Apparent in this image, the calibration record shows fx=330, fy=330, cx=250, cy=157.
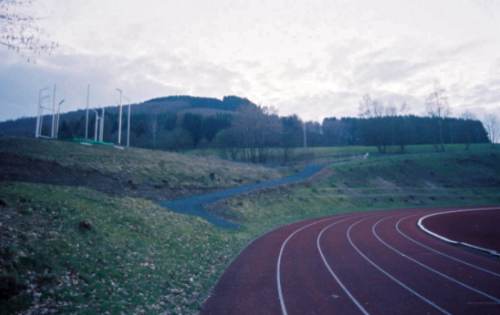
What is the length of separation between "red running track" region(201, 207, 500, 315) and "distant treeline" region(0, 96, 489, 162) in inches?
1820

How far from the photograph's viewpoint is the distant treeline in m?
65.6

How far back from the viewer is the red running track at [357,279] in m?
9.12

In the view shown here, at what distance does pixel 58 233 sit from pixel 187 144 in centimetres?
7447

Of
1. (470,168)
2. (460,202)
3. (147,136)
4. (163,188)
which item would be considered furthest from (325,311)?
(147,136)

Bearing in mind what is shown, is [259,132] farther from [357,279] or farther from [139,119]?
[139,119]

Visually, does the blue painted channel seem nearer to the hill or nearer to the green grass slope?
the green grass slope

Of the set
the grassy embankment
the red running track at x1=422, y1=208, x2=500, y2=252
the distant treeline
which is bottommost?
the red running track at x1=422, y1=208, x2=500, y2=252

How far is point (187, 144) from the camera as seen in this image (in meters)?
84.4

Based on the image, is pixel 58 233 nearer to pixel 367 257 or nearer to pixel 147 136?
pixel 367 257

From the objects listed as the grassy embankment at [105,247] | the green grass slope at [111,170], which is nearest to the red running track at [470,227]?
the grassy embankment at [105,247]

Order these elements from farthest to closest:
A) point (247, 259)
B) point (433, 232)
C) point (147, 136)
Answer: point (147, 136)
point (433, 232)
point (247, 259)

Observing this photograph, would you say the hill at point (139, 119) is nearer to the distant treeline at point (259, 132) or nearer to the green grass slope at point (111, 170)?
the distant treeline at point (259, 132)

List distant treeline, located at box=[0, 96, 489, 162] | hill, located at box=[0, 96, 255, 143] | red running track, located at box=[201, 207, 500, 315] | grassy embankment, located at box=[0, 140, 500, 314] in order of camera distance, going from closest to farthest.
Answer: grassy embankment, located at box=[0, 140, 500, 314] → red running track, located at box=[201, 207, 500, 315] → distant treeline, located at box=[0, 96, 489, 162] → hill, located at box=[0, 96, 255, 143]

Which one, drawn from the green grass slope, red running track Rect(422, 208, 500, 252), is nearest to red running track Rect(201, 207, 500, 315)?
red running track Rect(422, 208, 500, 252)
